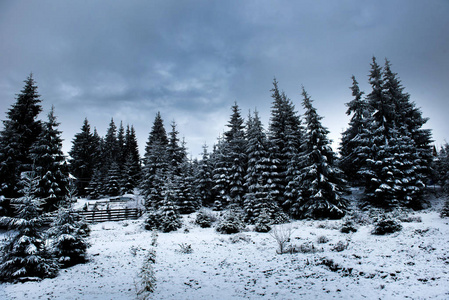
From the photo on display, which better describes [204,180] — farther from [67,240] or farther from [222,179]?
[67,240]

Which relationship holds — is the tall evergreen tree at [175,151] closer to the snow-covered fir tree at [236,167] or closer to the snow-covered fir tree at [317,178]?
the snow-covered fir tree at [236,167]

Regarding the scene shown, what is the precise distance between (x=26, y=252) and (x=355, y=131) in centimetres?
3108

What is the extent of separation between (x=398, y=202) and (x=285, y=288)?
1902 cm

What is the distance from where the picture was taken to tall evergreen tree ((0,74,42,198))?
18281mm

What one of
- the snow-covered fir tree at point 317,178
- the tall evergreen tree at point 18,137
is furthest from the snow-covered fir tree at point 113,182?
the snow-covered fir tree at point 317,178

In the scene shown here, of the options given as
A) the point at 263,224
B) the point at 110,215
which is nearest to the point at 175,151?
the point at 110,215

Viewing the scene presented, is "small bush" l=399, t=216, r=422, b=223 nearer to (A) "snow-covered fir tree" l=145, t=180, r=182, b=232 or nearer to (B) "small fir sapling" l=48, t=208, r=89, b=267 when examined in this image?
(A) "snow-covered fir tree" l=145, t=180, r=182, b=232

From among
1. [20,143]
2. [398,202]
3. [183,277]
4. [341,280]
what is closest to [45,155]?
[20,143]

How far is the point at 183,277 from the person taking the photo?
8.56 m

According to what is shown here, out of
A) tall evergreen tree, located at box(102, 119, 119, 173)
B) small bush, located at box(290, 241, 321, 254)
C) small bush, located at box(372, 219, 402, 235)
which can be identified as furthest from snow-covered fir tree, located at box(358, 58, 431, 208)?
tall evergreen tree, located at box(102, 119, 119, 173)

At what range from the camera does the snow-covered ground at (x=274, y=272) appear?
6445mm

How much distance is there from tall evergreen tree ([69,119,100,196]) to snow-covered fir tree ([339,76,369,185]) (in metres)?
48.3

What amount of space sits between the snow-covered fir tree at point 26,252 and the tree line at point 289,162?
1077cm

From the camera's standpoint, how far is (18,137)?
19.4 meters
